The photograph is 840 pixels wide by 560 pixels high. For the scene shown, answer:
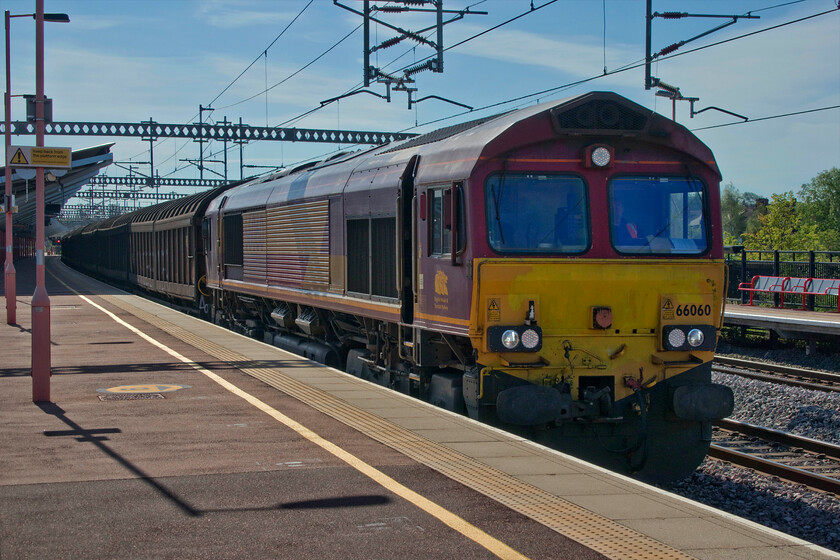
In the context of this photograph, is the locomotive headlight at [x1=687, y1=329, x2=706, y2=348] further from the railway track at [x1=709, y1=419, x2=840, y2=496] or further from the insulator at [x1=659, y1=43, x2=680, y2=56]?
the insulator at [x1=659, y1=43, x2=680, y2=56]

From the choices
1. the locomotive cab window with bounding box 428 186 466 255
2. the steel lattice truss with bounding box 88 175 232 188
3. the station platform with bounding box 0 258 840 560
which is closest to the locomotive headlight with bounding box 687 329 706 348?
the station platform with bounding box 0 258 840 560

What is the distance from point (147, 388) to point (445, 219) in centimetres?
483

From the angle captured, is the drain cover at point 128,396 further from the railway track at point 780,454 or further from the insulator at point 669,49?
the insulator at point 669,49

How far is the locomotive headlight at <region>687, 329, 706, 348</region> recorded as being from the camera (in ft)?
32.1

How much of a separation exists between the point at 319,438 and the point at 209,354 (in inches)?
302

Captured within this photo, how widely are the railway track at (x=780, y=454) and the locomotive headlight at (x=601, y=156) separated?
157 inches

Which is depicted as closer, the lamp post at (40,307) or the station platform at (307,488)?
the station platform at (307,488)

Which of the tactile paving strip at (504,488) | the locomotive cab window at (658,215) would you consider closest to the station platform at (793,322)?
the locomotive cab window at (658,215)

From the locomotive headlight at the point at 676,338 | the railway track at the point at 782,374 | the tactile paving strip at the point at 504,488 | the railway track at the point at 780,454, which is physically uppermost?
the locomotive headlight at the point at 676,338

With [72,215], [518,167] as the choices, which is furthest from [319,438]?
[72,215]

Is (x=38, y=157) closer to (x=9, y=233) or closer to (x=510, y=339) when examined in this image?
(x=510, y=339)

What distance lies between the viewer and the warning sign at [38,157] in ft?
36.2

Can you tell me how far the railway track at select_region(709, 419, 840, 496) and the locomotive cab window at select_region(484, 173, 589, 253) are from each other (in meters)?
3.55

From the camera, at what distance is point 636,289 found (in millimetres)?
9734
